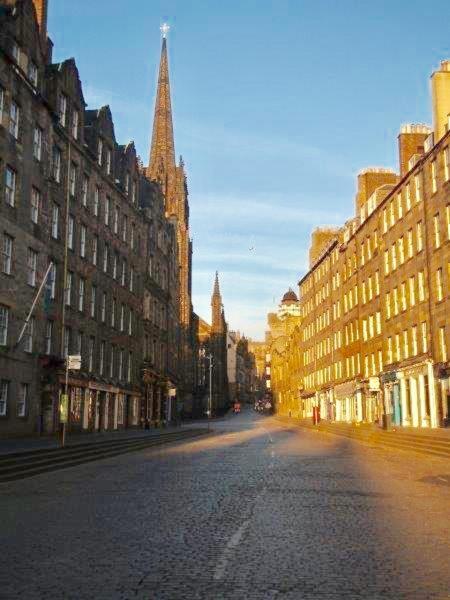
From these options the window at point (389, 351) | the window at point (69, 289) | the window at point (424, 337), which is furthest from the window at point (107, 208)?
the window at point (389, 351)

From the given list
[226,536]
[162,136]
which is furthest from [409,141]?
[162,136]

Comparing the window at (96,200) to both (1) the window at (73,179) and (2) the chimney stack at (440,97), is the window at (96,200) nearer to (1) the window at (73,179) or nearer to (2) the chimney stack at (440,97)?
(1) the window at (73,179)

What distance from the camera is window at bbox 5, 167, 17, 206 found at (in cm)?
3025

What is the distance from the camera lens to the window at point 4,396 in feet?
96.1

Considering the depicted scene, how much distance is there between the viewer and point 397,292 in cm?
4850

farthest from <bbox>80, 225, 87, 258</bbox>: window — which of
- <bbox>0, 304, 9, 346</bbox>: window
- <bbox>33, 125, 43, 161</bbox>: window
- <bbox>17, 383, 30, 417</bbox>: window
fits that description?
<bbox>0, 304, 9, 346</bbox>: window

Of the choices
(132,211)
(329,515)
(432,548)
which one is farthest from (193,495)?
(132,211)

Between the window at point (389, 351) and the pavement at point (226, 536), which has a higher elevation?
the window at point (389, 351)

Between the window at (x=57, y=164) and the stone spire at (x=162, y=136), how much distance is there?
239 feet

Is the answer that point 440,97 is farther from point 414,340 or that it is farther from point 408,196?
point 414,340

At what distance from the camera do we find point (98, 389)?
139 ft

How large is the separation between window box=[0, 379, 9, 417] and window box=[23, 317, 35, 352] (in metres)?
2.56

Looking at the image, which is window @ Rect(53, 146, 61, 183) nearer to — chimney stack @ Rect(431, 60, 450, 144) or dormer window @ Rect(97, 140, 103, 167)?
dormer window @ Rect(97, 140, 103, 167)

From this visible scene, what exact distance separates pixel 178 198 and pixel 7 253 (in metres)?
85.1
